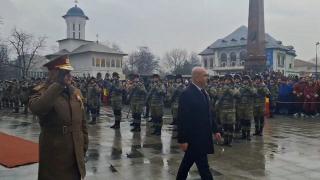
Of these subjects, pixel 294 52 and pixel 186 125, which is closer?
pixel 186 125

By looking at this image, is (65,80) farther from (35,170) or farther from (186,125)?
(35,170)

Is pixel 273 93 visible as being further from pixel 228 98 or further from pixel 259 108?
pixel 228 98

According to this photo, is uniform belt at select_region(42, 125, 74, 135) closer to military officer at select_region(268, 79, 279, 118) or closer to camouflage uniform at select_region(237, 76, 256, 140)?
camouflage uniform at select_region(237, 76, 256, 140)

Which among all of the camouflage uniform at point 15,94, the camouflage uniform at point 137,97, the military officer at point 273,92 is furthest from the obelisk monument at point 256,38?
the camouflage uniform at point 137,97

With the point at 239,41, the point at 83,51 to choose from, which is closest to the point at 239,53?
the point at 239,41

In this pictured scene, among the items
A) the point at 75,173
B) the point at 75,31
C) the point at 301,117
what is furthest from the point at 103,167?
the point at 75,31

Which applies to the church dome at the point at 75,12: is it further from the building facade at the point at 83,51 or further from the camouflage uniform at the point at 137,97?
the camouflage uniform at the point at 137,97

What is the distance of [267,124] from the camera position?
50.6 ft

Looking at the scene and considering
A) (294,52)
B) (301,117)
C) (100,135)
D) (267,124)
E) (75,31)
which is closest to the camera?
(100,135)

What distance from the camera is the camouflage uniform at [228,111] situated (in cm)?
1035

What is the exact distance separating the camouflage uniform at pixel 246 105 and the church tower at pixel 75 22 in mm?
62859

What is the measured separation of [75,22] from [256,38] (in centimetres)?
4978

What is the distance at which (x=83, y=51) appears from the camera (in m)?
67.7

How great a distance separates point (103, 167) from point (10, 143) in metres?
3.96
